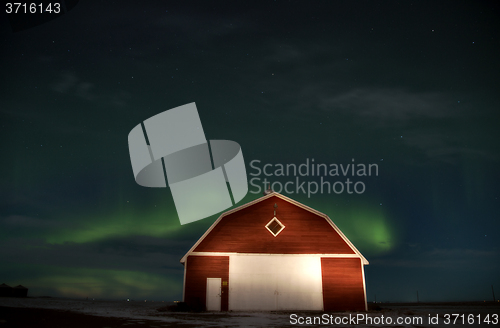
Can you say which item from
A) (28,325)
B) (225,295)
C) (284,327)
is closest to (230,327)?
(284,327)

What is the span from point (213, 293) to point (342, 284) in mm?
7515

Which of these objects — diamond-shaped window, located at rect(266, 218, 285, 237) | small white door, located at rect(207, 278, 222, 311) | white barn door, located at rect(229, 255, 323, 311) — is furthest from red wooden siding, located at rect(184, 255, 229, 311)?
diamond-shaped window, located at rect(266, 218, 285, 237)

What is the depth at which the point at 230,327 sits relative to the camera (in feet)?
37.3

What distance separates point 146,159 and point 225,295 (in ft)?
36.3

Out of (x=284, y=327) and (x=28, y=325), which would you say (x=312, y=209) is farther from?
(x=28, y=325)

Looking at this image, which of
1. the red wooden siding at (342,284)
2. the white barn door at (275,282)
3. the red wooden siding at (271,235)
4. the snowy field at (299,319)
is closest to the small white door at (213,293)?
the white barn door at (275,282)

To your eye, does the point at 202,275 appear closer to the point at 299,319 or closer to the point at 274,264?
the point at 274,264

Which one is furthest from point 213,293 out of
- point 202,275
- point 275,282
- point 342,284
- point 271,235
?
point 342,284

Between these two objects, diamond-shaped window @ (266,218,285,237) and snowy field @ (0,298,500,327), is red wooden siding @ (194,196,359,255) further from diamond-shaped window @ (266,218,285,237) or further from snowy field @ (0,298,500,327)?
snowy field @ (0,298,500,327)

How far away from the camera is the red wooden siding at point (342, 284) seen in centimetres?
1998

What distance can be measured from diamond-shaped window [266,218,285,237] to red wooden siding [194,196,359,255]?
0.64ft

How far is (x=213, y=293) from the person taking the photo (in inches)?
784

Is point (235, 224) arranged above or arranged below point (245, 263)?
above

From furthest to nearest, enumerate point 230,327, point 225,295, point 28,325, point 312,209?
1. point 312,209
2. point 225,295
3. point 230,327
4. point 28,325
